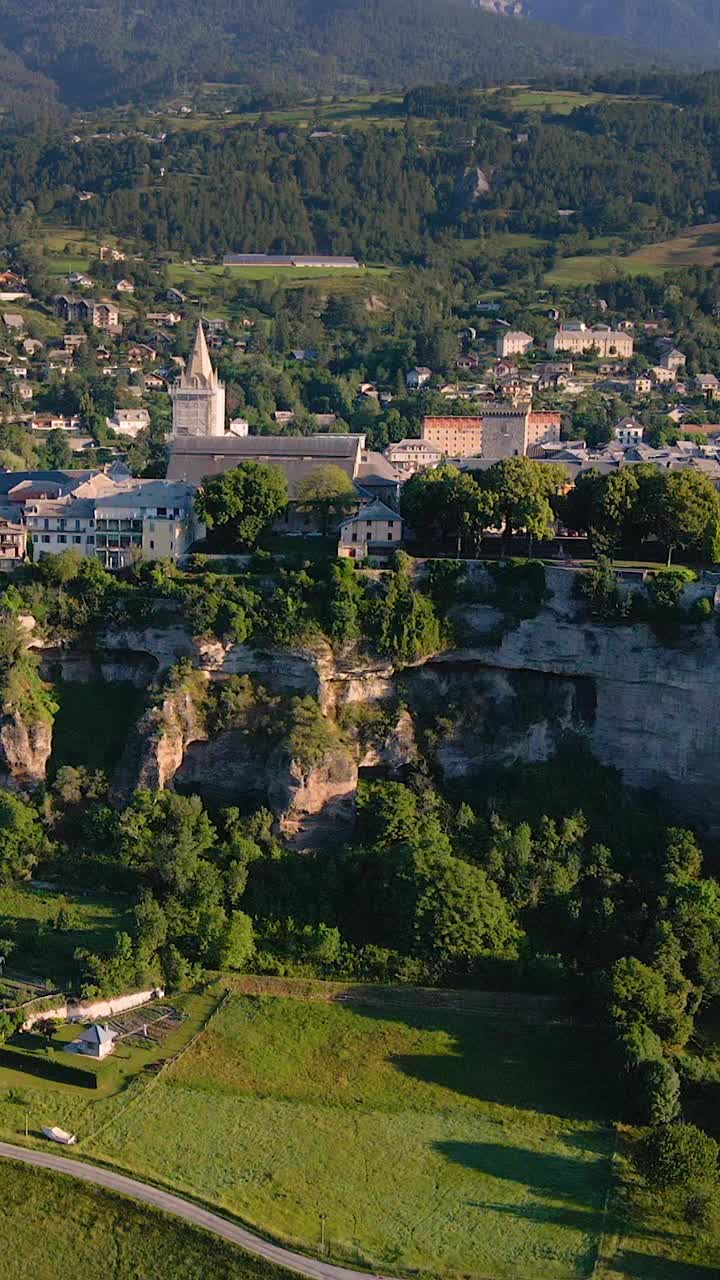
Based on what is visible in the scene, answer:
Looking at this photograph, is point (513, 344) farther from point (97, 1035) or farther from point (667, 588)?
point (97, 1035)

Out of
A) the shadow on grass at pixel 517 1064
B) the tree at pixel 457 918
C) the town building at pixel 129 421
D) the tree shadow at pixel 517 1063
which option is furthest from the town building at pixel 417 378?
the shadow on grass at pixel 517 1064

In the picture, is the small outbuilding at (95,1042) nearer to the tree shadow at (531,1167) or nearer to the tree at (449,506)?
the tree shadow at (531,1167)

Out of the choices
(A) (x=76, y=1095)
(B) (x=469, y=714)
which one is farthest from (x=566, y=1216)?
(B) (x=469, y=714)

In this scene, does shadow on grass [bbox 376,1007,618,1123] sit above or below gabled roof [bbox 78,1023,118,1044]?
below

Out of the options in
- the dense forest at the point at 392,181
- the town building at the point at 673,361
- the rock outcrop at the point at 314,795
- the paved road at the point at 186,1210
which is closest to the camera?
the paved road at the point at 186,1210

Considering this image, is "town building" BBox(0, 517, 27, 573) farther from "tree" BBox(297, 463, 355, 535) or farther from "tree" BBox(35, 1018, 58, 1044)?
"tree" BBox(35, 1018, 58, 1044)

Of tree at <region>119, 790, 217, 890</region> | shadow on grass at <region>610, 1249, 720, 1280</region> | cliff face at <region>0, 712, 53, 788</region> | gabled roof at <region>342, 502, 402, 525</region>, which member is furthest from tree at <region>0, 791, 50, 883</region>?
shadow on grass at <region>610, 1249, 720, 1280</region>

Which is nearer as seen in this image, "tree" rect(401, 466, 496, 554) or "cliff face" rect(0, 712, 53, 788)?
"cliff face" rect(0, 712, 53, 788)

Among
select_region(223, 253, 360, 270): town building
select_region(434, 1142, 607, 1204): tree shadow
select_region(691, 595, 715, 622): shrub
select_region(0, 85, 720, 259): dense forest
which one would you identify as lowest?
select_region(434, 1142, 607, 1204): tree shadow
